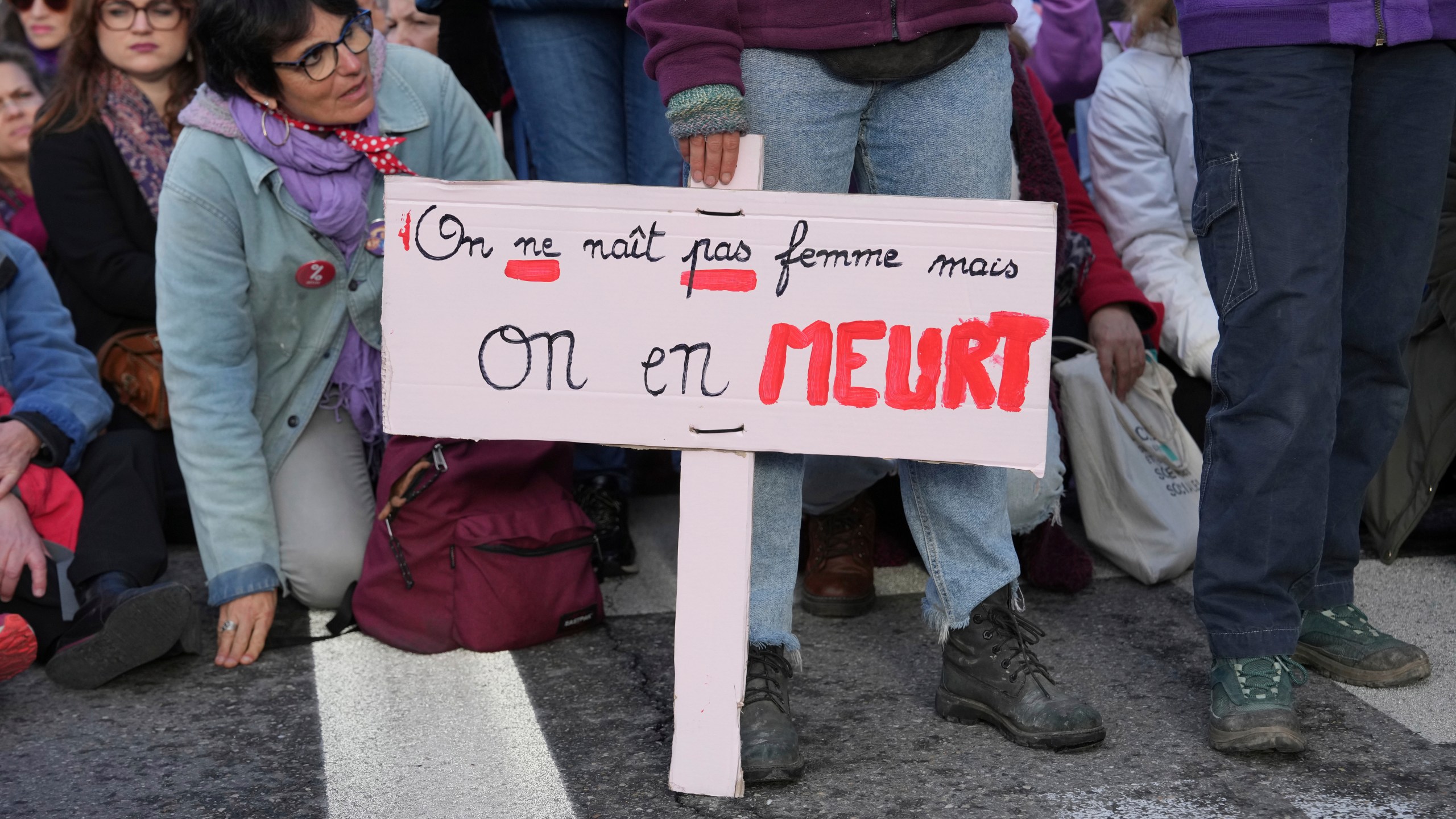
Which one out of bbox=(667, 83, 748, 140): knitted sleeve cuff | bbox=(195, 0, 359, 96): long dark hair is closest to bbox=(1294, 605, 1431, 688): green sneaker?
bbox=(667, 83, 748, 140): knitted sleeve cuff

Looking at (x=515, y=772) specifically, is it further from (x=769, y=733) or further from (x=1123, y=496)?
(x=1123, y=496)

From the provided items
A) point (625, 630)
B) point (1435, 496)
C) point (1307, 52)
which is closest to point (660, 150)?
point (625, 630)

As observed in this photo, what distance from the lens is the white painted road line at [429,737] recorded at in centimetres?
215

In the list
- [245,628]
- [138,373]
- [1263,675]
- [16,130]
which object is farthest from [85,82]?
[1263,675]

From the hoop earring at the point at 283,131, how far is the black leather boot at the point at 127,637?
0.94 meters

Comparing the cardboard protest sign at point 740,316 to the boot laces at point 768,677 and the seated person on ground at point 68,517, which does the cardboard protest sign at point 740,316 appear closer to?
the boot laces at point 768,677

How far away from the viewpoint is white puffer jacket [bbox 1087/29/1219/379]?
11.8ft

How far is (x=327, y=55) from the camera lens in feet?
9.48

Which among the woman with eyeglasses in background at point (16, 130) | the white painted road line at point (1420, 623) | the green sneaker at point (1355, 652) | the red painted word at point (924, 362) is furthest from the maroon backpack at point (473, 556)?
the woman with eyeglasses in background at point (16, 130)

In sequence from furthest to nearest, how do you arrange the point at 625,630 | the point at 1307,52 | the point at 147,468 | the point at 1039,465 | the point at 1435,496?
the point at 1435,496
the point at 147,468
the point at 625,630
the point at 1307,52
the point at 1039,465

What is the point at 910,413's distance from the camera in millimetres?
2031

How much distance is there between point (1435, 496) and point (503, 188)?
2627 millimetres

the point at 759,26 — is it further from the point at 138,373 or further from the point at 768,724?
the point at 138,373

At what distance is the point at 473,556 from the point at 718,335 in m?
0.99
